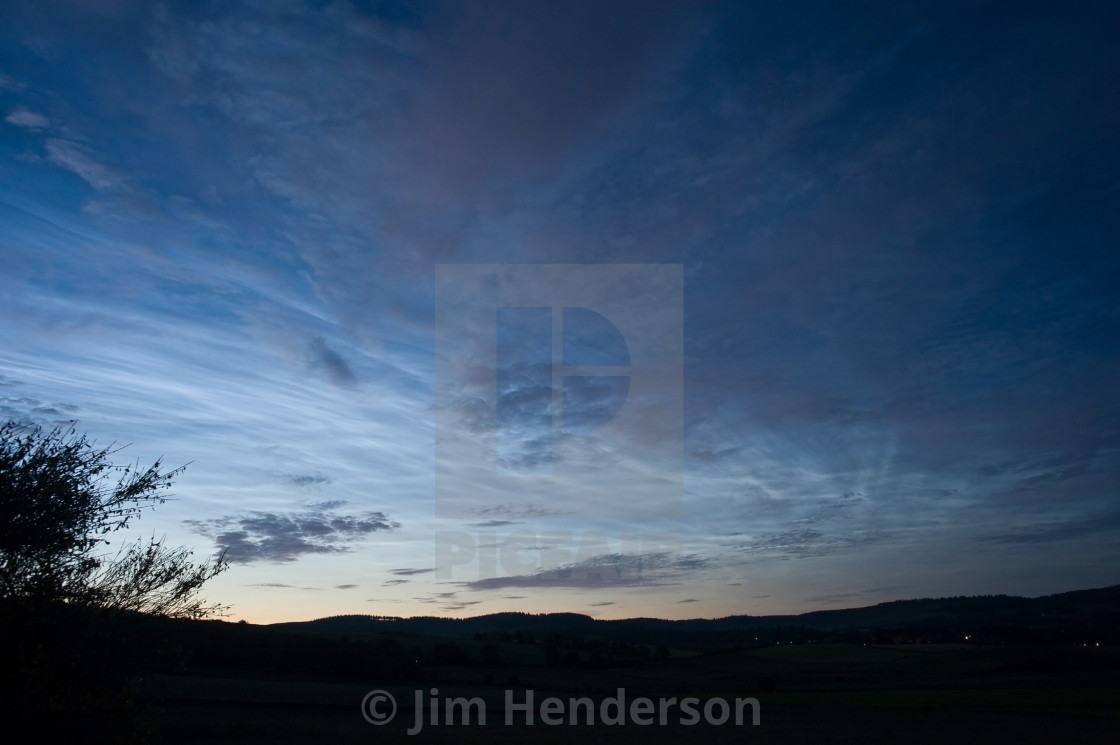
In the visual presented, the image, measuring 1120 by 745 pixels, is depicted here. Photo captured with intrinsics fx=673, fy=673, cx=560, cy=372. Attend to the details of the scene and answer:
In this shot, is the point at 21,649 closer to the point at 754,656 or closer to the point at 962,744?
the point at 962,744

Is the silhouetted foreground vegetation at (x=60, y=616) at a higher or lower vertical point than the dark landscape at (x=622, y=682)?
higher

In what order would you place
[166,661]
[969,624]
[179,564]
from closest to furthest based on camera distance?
[166,661] < [179,564] < [969,624]

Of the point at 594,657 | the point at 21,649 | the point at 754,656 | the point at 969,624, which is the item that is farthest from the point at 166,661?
the point at 969,624

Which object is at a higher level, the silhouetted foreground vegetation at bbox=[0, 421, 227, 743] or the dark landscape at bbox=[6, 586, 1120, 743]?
the silhouetted foreground vegetation at bbox=[0, 421, 227, 743]

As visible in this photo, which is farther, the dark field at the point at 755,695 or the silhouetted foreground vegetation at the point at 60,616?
the dark field at the point at 755,695

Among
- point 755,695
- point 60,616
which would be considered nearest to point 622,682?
point 755,695

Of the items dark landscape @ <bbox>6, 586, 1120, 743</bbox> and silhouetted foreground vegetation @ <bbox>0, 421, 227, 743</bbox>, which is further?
dark landscape @ <bbox>6, 586, 1120, 743</bbox>

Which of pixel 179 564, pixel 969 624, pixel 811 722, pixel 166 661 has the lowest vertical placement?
pixel 969 624

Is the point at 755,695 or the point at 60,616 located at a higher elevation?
the point at 60,616

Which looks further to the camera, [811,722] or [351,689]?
[351,689]

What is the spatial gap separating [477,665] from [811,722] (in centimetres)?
4352

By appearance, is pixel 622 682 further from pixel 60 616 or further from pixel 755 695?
pixel 60 616

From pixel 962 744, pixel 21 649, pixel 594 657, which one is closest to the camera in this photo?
pixel 21 649

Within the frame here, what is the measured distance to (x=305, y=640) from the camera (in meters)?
61.8
